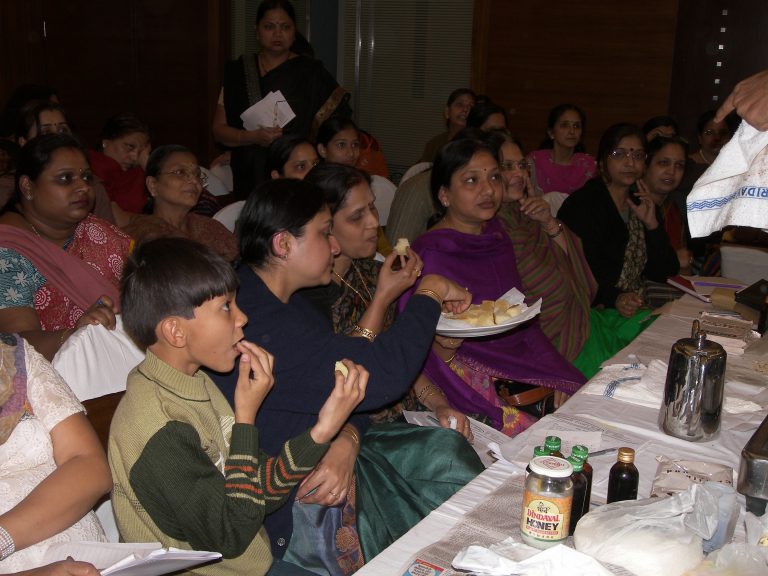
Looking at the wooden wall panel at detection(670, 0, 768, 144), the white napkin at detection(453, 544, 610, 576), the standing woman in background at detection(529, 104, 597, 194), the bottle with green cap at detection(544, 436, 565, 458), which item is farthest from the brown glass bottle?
the wooden wall panel at detection(670, 0, 768, 144)

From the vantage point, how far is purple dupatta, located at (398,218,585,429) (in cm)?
261

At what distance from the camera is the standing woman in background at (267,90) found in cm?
451

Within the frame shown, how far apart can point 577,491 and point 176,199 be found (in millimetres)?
2521

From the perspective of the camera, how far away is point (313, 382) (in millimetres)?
1830

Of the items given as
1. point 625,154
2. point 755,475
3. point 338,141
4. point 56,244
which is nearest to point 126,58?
point 338,141

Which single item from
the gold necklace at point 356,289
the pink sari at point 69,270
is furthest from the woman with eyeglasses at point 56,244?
the gold necklace at point 356,289

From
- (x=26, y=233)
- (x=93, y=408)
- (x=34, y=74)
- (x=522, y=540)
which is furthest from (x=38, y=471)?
(x=34, y=74)

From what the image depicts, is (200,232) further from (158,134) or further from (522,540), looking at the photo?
(158,134)

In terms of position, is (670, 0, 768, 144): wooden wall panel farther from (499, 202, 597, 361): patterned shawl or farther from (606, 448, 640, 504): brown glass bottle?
(606, 448, 640, 504): brown glass bottle

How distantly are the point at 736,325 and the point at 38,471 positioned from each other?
209cm

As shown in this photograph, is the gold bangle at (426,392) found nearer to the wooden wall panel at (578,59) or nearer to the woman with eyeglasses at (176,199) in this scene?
the woman with eyeglasses at (176,199)

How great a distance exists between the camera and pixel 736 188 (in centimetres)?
144

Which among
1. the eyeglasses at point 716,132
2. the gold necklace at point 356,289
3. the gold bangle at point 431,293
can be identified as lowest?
the gold necklace at point 356,289

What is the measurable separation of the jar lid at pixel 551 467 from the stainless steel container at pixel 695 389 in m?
0.58
